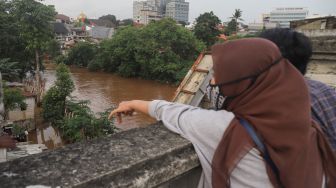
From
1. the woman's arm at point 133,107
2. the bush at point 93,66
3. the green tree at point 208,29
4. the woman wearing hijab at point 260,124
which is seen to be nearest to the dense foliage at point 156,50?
the bush at point 93,66

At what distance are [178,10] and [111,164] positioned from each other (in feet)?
373

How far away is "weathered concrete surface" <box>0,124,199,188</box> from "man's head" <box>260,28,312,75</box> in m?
0.64

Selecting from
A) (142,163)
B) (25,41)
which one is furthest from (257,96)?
(25,41)

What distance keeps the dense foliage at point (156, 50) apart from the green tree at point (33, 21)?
1110 centimetres

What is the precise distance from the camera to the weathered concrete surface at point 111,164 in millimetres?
1110

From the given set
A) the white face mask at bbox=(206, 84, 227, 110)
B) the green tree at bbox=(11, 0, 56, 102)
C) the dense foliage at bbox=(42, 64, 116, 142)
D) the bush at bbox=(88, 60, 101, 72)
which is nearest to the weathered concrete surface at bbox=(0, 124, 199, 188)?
the white face mask at bbox=(206, 84, 227, 110)

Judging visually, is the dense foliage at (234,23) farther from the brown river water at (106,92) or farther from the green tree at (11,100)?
the green tree at (11,100)

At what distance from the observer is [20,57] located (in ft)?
70.8

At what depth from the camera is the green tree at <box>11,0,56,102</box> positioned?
19.8m

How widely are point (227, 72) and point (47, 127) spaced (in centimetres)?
1758

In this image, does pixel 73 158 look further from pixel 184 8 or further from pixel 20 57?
pixel 184 8

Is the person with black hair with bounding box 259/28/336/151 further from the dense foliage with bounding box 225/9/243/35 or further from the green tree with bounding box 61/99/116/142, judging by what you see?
the dense foliage with bounding box 225/9/243/35

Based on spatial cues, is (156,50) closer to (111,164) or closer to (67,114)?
(67,114)

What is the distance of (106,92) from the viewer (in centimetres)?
2636
